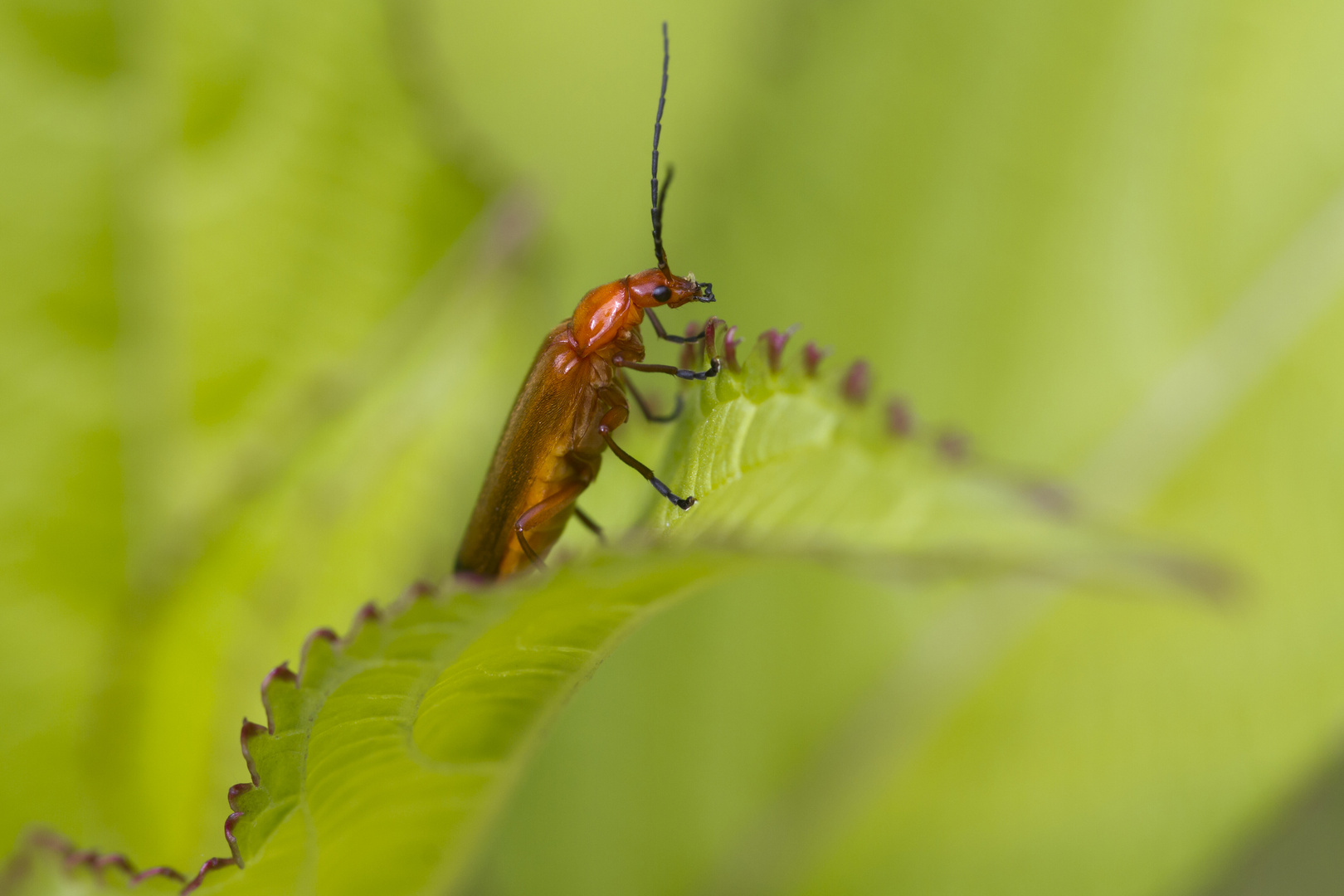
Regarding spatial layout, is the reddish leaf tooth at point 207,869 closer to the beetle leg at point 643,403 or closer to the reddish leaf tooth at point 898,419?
the reddish leaf tooth at point 898,419

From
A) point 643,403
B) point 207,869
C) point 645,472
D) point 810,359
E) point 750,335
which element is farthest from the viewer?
point 643,403

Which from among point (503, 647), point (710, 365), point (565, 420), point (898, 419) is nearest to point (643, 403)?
point (565, 420)

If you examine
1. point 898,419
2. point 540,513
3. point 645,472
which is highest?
point 898,419

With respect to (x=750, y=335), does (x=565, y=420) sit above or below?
below

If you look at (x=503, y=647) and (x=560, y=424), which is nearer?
(x=503, y=647)

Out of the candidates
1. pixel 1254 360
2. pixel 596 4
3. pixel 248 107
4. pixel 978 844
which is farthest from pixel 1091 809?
pixel 596 4

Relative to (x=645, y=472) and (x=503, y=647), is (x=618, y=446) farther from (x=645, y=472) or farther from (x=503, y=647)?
(x=503, y=647)

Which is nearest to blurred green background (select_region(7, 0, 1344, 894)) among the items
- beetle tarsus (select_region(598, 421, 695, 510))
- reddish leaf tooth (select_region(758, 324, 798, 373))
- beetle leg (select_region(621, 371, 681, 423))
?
beetle tarsus (select_region(598, 421, 695, 510))

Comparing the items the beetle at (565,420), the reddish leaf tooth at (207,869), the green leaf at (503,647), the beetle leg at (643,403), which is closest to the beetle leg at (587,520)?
the beetle at (565,420)
